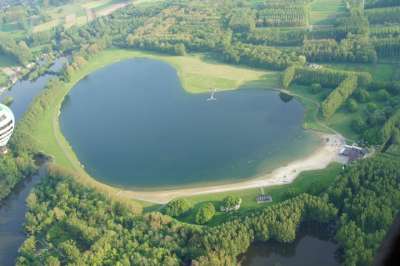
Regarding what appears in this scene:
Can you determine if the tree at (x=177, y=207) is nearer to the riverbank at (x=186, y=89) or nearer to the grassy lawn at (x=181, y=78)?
the riverbank at (x=186, y=89)

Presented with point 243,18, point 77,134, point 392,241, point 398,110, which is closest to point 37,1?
point 243,18

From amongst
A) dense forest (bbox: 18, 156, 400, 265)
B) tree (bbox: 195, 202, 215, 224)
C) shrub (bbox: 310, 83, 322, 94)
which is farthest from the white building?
shrub (bbox: 310, 83, 322, 94)

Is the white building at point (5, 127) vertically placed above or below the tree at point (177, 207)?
above

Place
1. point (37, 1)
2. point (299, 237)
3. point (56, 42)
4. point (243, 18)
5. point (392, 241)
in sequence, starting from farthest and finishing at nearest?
point (37, 1) < point (56, 42) < point (243, 18) < point (299, 237) < point (392, 241)

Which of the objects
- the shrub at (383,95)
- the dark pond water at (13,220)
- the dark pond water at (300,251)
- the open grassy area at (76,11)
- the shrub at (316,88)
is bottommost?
the dark pond water at (13,220)

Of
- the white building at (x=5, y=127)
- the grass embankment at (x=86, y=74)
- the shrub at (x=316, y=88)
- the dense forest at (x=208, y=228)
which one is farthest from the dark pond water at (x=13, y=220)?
the shrub at (x=316, y=88)

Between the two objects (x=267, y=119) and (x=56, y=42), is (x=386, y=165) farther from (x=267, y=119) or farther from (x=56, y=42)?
(x=56, y=42)

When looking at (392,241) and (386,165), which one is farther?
(386,165)

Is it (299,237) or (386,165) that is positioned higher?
(386,165)

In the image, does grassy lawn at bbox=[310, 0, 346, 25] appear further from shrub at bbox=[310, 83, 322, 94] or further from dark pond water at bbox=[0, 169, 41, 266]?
dark pond water at bbox=[0, 169, 41, 266]
